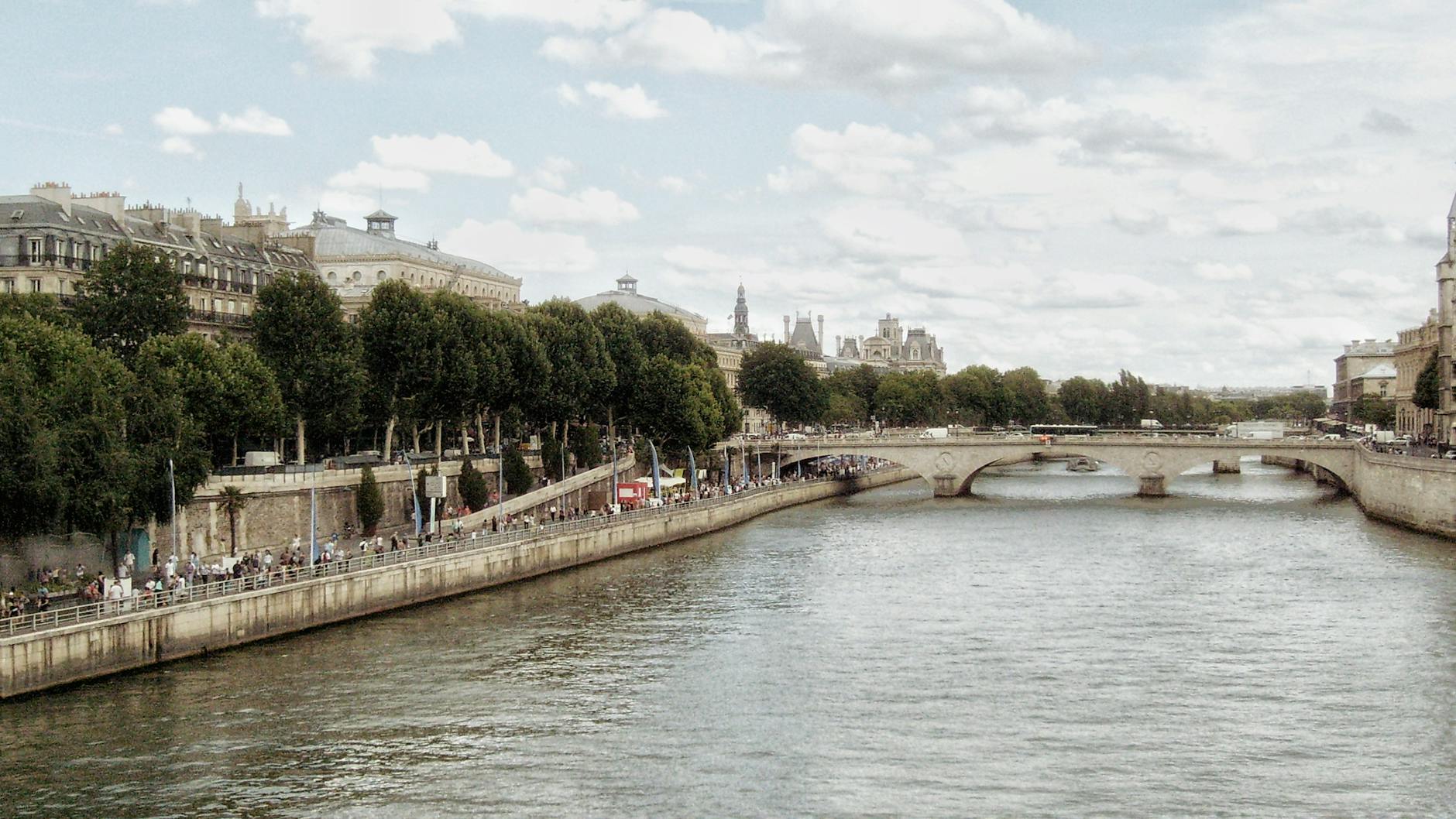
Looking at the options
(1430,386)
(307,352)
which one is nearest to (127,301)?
(307,352)

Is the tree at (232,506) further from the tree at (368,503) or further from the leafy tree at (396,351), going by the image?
the leafy tree at (396,351)

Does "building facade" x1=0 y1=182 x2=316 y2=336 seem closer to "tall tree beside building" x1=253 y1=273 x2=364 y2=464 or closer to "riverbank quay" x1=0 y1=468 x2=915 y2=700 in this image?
"tall tree beside building" x1=253 y1=273 x2=364 y2=464

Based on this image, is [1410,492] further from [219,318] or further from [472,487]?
[219,318]

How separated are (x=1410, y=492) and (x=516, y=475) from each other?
47809mm

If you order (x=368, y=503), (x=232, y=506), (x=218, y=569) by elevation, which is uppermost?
(x=232, y=506)

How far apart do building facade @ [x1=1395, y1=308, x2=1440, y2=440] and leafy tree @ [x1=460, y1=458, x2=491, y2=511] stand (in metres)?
77.0

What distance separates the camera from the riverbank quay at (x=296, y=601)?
3966cm

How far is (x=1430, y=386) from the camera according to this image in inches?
4562

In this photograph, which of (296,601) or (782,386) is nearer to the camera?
(296,601)

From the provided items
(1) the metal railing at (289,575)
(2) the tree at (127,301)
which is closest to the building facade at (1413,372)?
(1) the metal railing at (289,575)

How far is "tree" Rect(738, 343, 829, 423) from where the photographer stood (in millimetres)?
159000

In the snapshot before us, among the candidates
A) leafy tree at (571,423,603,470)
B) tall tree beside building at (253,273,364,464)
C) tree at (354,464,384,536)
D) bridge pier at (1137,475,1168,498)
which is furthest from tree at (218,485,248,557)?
bridge pier at (1137,475,1168,498)

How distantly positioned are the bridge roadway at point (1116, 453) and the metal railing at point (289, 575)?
43839 mm

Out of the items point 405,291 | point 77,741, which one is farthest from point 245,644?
point 405,291
